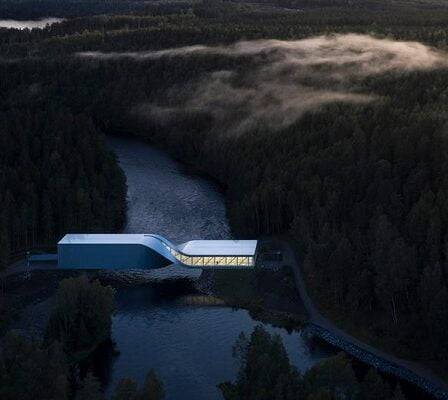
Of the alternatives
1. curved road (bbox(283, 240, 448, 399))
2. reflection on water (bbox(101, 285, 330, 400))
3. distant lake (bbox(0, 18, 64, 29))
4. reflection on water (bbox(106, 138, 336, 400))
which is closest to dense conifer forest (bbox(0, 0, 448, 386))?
curved road (bbox(283, 240, 448, 399))

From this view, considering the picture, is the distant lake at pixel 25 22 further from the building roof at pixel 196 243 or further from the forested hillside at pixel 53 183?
the building roof at pixel 196 243

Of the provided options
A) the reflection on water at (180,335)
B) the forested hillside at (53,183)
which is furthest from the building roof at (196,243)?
the forested hillside at (53,183)

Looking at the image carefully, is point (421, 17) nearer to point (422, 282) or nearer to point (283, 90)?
point (283, 90)

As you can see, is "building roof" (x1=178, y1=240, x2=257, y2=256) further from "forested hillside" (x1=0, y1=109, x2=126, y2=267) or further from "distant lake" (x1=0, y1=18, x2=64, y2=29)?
"distant lake" (x1=0, y1=18, x2=64, y2=29)

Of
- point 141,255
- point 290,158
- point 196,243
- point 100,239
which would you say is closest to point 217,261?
point 196,243

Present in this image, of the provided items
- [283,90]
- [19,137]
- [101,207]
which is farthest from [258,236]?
[283,90]
